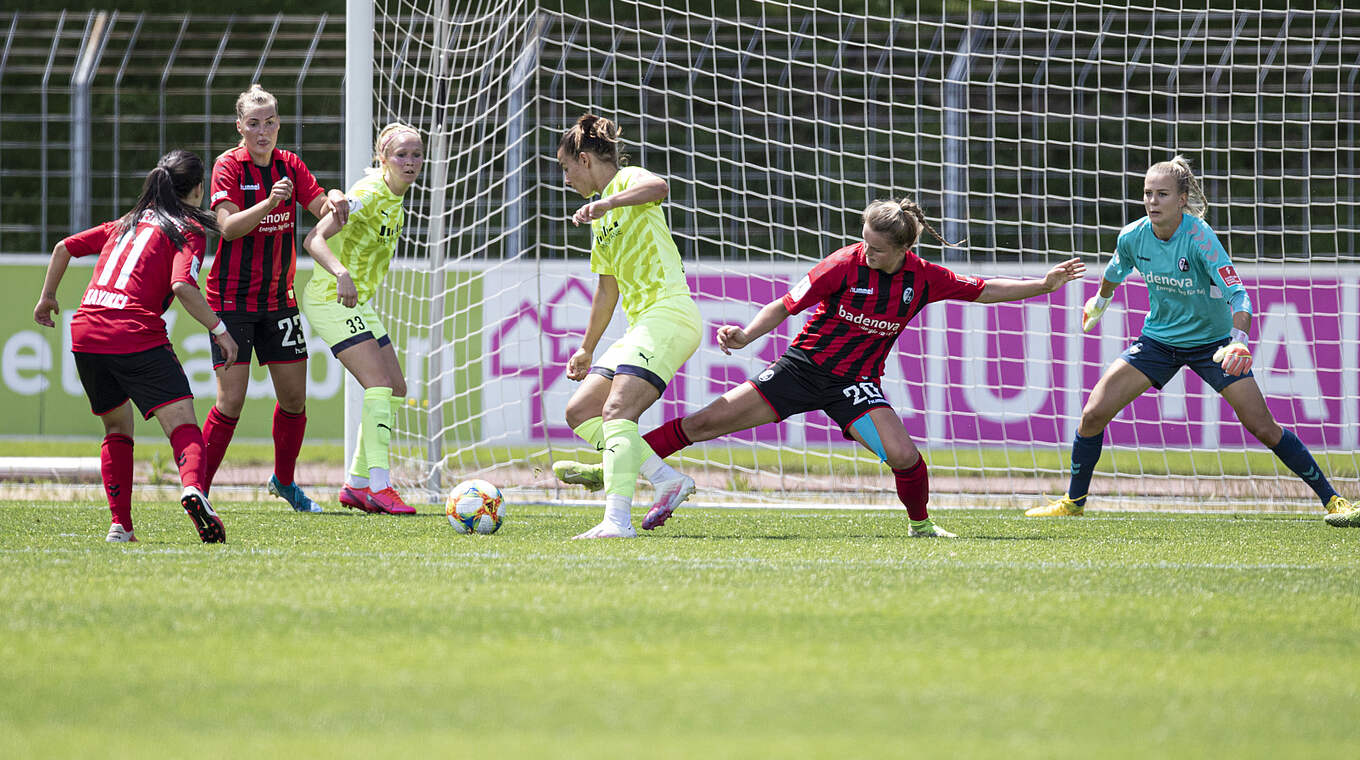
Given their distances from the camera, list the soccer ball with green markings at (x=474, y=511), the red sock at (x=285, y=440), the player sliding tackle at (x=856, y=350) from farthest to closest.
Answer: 1. the red sock at (x=285, y=440)
2. the player sliding tackle at (x=856, y=350)
3. the soccer ball with green markings at (x=474, y=511)

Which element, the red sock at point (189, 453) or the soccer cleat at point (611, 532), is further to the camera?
the soccer cleat at point (611, 532)

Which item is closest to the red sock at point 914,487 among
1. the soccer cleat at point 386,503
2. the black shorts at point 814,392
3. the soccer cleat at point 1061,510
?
the black shorts at point 814,392

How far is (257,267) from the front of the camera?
21.7ft

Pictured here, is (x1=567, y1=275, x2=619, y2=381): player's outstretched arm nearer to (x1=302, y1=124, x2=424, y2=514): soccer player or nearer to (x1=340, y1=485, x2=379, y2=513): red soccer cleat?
(x1=302, y1=124, x2=424, y2=514): soccer player

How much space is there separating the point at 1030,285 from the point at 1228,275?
111cm

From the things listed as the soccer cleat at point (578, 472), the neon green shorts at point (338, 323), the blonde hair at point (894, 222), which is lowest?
the soccer cleat at point (578, 472)

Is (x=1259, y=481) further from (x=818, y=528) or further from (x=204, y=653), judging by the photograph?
(x=204, y=653)

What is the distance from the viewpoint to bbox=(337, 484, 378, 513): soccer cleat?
665 cm

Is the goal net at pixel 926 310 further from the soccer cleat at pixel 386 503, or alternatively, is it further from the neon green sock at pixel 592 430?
the neon green sock at pixel 592 430

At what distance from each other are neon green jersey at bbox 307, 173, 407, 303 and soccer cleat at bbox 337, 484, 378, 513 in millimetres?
861

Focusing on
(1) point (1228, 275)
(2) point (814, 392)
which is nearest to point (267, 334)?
(2) point (814, 392)

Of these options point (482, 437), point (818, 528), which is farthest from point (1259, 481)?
point (482, 437)

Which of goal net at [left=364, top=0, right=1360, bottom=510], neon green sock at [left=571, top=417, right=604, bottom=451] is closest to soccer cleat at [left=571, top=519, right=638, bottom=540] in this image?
neon green sock at [left=571, top=417, right=604, bottom=451]

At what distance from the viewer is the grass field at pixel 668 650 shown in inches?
94.9
